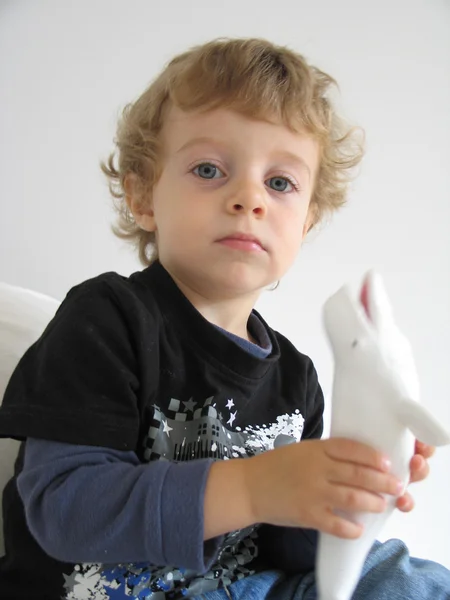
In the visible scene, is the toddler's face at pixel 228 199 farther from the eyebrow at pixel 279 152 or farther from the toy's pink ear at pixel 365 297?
the toy's pink ear at pixel 365 297

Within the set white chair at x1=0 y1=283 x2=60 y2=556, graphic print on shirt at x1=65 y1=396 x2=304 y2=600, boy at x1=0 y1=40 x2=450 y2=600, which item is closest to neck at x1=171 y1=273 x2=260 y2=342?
boy at x1=0 y1=40 x2=450 y2=600

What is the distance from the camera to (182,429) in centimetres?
58

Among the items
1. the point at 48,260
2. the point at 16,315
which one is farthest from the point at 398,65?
the point at 16,315

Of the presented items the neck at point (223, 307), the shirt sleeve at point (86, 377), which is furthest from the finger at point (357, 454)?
the neck at point (223, 307)

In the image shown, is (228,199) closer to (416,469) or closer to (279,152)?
(279,152)

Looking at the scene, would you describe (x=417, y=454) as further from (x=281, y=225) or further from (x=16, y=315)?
(x=16, y=315)

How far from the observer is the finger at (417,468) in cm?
44

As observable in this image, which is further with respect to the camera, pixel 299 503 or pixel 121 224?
pixel 121 224

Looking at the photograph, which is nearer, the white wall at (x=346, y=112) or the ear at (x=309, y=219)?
the ear at (x=309, y=219)

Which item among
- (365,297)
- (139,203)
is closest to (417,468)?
(365,297)

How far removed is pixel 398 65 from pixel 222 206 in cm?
77

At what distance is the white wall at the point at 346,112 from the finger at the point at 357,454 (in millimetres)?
780

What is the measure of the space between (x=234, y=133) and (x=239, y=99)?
0.04 m

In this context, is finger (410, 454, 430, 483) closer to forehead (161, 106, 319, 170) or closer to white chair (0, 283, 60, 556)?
forehead (161, 106, 319, 170)
